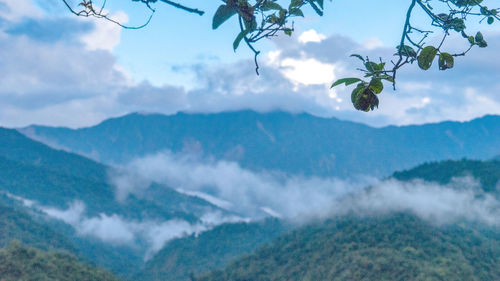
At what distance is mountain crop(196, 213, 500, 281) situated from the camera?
40281mm

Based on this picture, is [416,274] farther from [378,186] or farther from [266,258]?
[378,186]

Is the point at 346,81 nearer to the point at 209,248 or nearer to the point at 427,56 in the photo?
the point at 427,56

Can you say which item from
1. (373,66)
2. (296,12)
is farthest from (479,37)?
(296,12)

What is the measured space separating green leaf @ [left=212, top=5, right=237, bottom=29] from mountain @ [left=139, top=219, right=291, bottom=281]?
3852 inches

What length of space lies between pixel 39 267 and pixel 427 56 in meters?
45.1

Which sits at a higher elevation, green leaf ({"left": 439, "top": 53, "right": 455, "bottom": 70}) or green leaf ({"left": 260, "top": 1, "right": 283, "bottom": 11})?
green leaf ({"left": 260, "top": 1, "right": 283, "bottom": 11})

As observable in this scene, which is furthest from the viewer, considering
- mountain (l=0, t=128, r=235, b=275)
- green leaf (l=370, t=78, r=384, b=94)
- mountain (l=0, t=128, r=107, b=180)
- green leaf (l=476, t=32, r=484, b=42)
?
mountain (l=0, t=128, r=107, b=180)

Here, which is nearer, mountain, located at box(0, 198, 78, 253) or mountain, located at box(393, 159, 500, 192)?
mountain, located at box(393, 159, 500, 192)

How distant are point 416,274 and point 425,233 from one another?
12.8 metres

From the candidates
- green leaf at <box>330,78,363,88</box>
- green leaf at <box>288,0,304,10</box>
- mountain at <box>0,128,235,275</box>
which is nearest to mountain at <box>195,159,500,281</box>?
green leaf at <box>288,0,304,10</box>

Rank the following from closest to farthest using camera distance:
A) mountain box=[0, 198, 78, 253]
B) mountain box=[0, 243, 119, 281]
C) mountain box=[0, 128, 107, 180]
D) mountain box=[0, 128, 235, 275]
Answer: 1. mountain box=[0, 243, 119, 281]
2. mountain box=[0, 198, 78, 253]
3. mountain box=[0, 128, 235, 275]
4. mountain box=[0, 128, 107, 180]

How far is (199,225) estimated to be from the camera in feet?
632

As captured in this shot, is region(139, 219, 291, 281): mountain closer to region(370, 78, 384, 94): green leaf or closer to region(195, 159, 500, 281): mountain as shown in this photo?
region(195, 159, 500, 281): mountain

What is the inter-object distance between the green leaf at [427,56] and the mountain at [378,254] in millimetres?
38782
